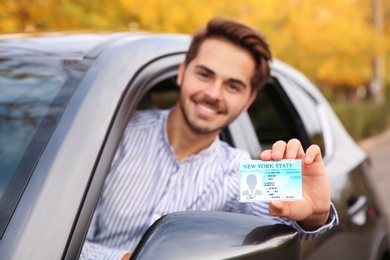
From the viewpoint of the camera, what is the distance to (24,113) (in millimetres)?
1685

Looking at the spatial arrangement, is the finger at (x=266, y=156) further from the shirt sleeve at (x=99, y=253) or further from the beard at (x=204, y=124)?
the beard at (x=204, y=124)

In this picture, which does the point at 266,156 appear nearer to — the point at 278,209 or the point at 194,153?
the point at 278,209

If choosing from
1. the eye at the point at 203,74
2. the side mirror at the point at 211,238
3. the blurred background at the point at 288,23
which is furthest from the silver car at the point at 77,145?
the blurred background at the point at 288,23

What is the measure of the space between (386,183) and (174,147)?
7.18 metres

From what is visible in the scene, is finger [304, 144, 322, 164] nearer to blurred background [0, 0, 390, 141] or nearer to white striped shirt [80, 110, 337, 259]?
white striped shirt [80, 110, 337, 259]

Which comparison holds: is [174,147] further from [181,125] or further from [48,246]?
[48,246]

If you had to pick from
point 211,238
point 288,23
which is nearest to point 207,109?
point 211,238

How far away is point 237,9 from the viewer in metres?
10.0

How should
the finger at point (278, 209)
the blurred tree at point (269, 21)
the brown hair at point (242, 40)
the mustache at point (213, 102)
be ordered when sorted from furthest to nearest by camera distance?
1. the blurred tree at point (269, 21)
2. the brown hair at point (242, 40)
3. the mustache at point (213, 102)
4. the finger at point (278, 209)

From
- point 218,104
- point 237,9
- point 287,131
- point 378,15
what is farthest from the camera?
point 378,15

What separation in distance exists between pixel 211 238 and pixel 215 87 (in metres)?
0.87

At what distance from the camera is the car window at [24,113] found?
146 centimetres

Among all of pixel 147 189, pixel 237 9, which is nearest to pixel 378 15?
pixel 237 9

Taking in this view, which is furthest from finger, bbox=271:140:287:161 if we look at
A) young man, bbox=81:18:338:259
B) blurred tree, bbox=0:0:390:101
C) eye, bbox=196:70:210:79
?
blurred tree, bbox=0:0:390:101
